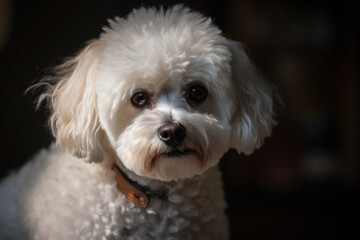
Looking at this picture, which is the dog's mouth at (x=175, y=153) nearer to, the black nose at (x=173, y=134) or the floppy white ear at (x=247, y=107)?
the black nose at (x=173, y=134)

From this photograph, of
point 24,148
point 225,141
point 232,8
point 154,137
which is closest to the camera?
point 154,137

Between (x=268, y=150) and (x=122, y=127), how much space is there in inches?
83.5

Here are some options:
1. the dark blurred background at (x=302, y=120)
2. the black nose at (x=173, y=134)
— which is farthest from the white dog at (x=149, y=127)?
the dark blurred background at (x=302, y=120)

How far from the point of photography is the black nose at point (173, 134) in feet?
3.41

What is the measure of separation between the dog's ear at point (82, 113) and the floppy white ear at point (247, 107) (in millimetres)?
355

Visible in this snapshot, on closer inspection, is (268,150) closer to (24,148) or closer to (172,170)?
(24,148)

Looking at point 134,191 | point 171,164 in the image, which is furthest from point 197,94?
point 134,191

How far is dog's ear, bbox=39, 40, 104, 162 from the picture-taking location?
1134 mm

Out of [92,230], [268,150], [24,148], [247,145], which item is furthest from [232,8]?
[92,230]

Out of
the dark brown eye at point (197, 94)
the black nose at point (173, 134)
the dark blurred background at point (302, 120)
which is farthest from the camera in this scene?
the dark blurred background at point (302, 120)

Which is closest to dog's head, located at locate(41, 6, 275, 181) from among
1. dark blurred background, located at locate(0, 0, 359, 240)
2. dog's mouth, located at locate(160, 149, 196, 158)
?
dog's mouth, located at locate(160, 149, 196, 158)

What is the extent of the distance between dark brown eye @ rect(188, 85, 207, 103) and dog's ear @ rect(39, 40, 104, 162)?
9.6 inches

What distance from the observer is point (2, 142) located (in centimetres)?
197

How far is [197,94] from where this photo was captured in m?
1.15
